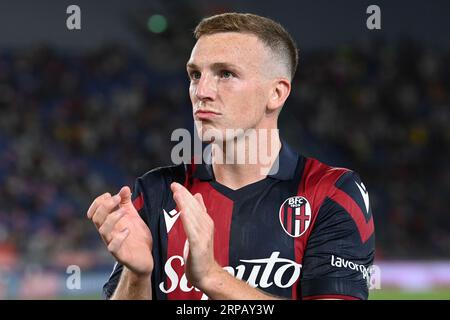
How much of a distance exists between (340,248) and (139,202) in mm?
911

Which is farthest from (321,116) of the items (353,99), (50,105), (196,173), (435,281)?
(196,173)

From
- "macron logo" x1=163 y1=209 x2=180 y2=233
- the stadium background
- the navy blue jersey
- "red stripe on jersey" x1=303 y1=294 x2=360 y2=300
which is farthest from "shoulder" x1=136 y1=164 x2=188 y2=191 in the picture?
the stadium background

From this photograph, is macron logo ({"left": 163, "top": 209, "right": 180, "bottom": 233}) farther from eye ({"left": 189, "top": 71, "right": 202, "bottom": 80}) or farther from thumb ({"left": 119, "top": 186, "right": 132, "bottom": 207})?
eye ({"left": 189, "top": 71, "right": 202, "bottom": 80})

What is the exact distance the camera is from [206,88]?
3.08 m

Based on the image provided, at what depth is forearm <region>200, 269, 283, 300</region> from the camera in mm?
2653

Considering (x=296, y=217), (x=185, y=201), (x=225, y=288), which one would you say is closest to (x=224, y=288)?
(x=225, y=288)

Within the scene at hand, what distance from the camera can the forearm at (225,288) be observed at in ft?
8.70

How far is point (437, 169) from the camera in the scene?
1447 centimetres

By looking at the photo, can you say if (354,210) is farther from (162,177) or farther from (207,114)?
(162,177)

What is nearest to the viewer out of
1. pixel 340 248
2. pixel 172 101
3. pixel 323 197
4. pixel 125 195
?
pixel 125 195

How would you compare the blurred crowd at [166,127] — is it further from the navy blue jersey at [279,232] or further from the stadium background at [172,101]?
the navy blue jersey at [279,232]

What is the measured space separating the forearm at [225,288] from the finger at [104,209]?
43 cm
